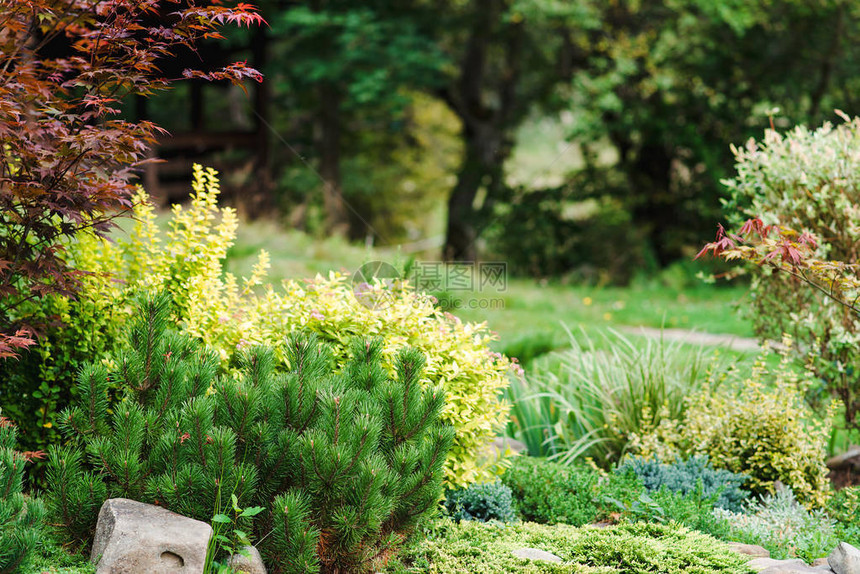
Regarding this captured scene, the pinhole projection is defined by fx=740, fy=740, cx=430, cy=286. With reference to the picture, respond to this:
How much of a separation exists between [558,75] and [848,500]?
11.8 m

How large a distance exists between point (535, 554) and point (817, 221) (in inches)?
113

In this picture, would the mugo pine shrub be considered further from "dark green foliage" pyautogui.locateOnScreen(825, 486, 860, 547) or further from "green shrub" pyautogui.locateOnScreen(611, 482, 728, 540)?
"dark green foliage" pyautogui.locateOnScreen(825, 486, 860, 547)

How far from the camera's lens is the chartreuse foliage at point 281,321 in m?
3.47

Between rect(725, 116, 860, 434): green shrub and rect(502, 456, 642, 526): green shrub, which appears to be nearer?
rect(502, 456, 642, 526): green shrub

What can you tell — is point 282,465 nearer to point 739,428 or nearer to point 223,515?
point 223,515

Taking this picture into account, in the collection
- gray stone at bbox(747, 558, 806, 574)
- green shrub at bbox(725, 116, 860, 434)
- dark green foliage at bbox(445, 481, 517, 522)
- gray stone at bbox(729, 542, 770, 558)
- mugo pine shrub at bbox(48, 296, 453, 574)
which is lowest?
dark green foliage at bbox(445, 481, 517, 522)

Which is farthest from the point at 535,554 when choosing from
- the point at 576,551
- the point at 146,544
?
the point at 146,544

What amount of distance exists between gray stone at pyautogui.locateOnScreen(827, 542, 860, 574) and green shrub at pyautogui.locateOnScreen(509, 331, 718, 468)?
4.25 ft

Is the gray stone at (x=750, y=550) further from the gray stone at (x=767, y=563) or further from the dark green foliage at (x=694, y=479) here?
the dark green foliage at (x=694, y=479)

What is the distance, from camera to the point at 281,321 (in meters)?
3.71

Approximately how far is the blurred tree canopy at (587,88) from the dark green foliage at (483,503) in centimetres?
914

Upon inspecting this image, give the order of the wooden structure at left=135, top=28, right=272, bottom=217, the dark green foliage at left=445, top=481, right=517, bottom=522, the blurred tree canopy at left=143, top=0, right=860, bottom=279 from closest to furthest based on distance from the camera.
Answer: the dark green foliage at left=445, top=481, right=517, bottom=522
the blurred tree canopy at left=143, top=0, right=860, bottom=279
the wooden structure at left=135, top=28, right=272, bottom=217

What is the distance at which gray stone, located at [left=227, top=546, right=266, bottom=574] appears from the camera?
2.68 m

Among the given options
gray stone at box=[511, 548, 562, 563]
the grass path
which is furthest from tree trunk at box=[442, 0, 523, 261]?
gray stone at box=[511, 548, 562, 563]
